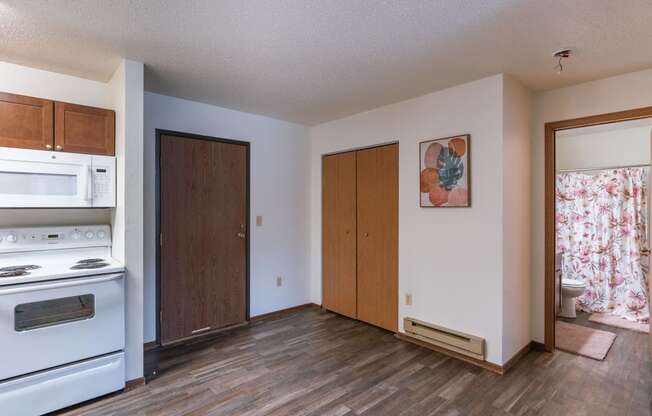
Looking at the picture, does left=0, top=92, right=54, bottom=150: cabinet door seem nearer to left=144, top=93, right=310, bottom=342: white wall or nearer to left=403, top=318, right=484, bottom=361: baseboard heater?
left=144, top=93, right=310, bottom=342: white wall

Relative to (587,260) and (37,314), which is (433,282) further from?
(37,314)

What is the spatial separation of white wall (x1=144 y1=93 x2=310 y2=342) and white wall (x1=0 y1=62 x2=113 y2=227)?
14.5 inches

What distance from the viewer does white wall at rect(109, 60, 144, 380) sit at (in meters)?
2.34

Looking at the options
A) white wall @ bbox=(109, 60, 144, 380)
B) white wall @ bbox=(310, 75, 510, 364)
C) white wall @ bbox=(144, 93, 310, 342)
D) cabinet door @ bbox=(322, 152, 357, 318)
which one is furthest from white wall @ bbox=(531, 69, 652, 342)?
white wall @ bbox=(109, 60, 144, 380)

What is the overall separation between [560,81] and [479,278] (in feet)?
5.93

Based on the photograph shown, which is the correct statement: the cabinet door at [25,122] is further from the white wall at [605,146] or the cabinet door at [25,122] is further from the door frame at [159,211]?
the white wall at [605,146]

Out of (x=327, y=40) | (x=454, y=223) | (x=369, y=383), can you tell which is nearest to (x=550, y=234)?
(x=454, y=223)

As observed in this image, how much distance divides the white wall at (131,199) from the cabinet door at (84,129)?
0.11 meters

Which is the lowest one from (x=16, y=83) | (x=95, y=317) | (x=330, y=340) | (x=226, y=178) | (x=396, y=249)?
(x=330, y=340)

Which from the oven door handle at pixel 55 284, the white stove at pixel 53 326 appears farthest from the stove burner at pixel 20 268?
the oven door handle at pixel 55 284

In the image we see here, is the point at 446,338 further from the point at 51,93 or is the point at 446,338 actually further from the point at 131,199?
the point at 51,93

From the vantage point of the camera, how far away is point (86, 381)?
2.11 meters

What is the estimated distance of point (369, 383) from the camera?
2408mm

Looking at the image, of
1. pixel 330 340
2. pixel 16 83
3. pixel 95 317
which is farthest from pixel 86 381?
pixel 16 83
